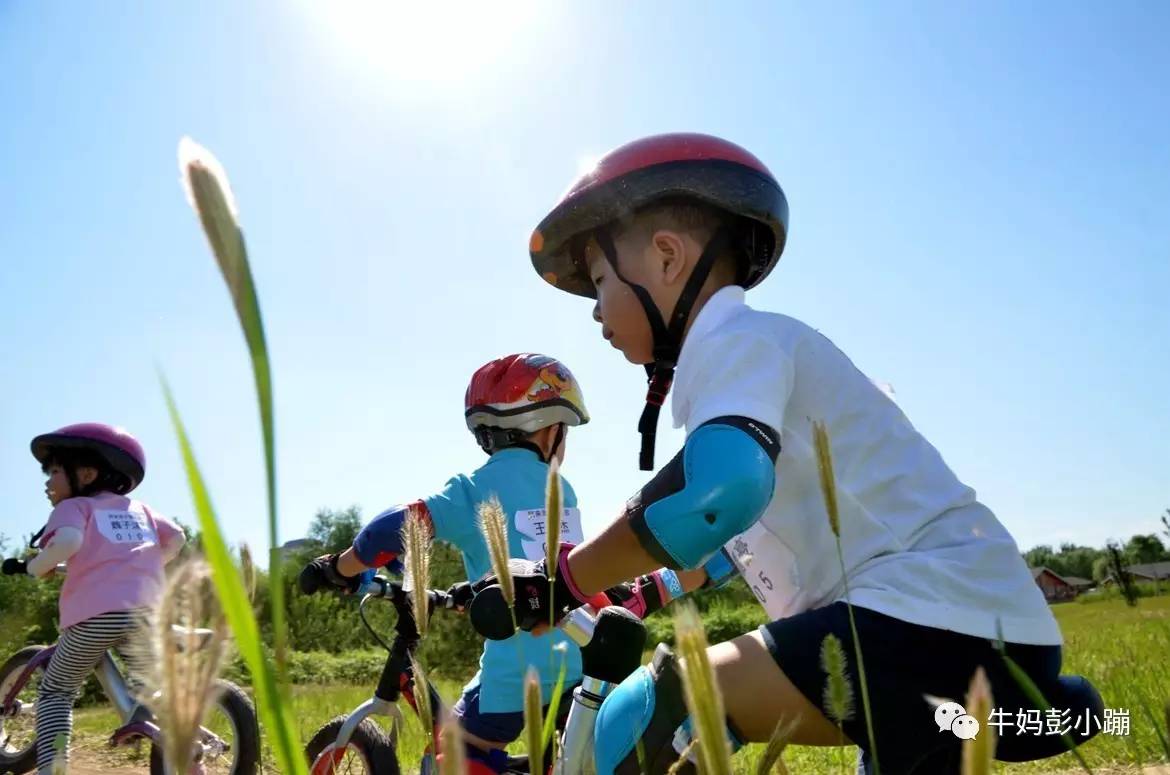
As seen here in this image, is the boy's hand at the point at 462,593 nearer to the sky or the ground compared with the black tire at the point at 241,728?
nearer to the sky

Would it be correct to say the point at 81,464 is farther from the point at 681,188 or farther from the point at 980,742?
the point at 980,742

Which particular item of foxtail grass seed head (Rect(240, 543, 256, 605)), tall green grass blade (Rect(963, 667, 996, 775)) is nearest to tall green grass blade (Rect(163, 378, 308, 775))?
tall green grass blade (Rect(963, 667, 996, 775))

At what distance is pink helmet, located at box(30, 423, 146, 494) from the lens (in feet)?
20.3

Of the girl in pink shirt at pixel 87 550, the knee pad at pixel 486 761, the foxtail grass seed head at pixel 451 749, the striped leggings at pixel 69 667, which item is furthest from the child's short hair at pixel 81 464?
the foxtail grass seed head at pixel 451 749

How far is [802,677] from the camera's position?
5.61 feet

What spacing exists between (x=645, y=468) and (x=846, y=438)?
0.95 metres

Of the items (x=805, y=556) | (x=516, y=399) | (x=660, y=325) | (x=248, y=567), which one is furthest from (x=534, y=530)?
(x=248, y=567)

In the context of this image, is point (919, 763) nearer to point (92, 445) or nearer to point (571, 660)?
point (571, 660)

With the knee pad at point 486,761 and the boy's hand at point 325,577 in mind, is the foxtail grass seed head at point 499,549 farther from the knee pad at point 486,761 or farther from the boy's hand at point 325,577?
the boy's hand at point 325,577

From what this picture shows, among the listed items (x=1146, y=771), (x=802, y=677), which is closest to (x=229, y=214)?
(x=802, y=677)

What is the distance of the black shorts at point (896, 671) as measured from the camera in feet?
5.65

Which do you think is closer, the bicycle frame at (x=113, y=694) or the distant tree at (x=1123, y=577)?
the bicycle frame at (x=113, y=694)

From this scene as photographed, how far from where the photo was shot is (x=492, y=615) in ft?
5.60

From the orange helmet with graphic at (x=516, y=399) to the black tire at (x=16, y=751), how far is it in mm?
4353
